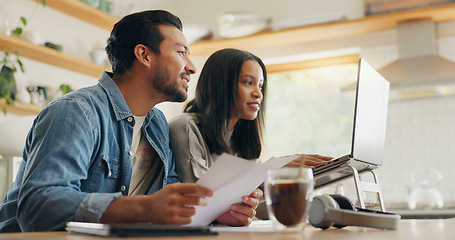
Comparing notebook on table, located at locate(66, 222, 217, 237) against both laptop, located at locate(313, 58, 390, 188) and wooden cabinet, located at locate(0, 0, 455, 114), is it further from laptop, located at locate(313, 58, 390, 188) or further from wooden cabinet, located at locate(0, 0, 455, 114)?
wooden cabinet, located at locate(0, 0, 455, 114)

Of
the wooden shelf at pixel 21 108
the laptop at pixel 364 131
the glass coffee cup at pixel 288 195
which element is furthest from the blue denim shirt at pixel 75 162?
the wooden shelf at pixel 21 108

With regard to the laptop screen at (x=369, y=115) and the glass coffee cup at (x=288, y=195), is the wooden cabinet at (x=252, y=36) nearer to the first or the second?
the laptop screen at (x=369, y=115)

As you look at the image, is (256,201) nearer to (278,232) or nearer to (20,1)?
(278,232)

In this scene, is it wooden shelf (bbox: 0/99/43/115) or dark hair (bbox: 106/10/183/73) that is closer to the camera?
dark hair (bbox: 106/10/183/73)

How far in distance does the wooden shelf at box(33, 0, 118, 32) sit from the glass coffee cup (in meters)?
2.90

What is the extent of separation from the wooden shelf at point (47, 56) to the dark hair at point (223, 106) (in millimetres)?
1448

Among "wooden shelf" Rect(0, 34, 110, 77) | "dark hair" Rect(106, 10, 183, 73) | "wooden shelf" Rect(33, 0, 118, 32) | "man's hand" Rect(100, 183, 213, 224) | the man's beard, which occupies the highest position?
"wooden shelf" Rect(33, 0, 118, 32)

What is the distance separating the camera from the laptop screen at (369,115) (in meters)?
1.32

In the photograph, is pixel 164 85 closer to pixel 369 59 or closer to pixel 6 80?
pixel 6 80

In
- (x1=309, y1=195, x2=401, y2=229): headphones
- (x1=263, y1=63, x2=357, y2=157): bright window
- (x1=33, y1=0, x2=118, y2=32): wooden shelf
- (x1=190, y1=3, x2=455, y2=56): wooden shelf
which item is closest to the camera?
(x1=309, y1=195, x2=401, y2=229): headphones

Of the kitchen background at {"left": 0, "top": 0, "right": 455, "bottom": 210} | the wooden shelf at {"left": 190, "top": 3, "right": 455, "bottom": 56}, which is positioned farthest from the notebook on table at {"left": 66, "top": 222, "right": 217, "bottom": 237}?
the wooden shelf at {"left": 190, "top": 3, "right": 455, "bottom": 56}

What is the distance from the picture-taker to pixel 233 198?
1.17 metres

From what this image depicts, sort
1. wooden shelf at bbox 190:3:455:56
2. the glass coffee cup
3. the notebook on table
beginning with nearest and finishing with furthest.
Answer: the notebook on table
the glass coffee cup
wooden shelf at bbox 190:3:455:56

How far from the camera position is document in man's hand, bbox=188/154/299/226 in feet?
3.05
